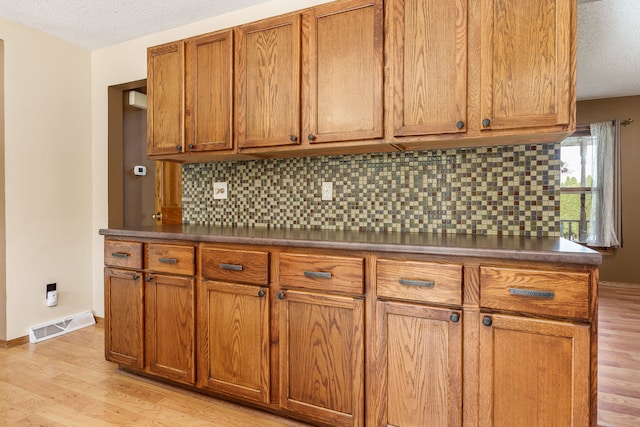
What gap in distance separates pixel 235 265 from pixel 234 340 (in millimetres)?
384

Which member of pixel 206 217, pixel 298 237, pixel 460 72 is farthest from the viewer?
pixel 206 217

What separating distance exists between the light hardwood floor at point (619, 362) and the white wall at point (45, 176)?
3.88 m

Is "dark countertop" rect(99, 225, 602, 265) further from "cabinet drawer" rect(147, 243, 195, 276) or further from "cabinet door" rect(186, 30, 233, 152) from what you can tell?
"cabinet door" rect(186, 30, 233, 152)

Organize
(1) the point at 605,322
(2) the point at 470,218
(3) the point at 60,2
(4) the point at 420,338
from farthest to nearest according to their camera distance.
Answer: (1) the point at 605,322 < (3) the point at 60,2 < (2) the point at 470,218 < (4) the point at 420,338

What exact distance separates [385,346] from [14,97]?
3.22 meters

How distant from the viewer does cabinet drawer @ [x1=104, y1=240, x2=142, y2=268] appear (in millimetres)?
2156

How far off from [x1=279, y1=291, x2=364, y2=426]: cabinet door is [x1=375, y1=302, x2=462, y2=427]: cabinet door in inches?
4.2

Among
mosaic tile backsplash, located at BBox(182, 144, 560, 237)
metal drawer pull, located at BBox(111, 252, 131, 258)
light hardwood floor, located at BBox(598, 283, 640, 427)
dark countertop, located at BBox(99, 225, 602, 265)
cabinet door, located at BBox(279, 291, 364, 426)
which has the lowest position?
light hardwood floor, located at BBox(598, 283, 640, 427)

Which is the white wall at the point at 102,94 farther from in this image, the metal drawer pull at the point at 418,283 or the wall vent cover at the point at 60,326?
the metal drawer pull at the point at 418,283

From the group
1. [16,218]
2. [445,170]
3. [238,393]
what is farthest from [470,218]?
[16,218]

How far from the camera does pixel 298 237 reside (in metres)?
1.79

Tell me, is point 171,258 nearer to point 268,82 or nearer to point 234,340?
point 234,340

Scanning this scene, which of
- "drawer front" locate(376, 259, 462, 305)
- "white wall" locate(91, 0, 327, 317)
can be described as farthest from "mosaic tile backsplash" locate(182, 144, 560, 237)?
"white wall" locate(91, 0, 327, 317)

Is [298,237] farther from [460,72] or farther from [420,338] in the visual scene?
[460,72]
